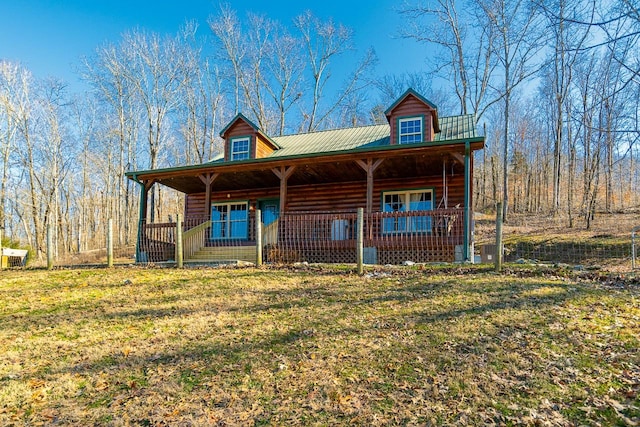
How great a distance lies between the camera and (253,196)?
55.9 ft

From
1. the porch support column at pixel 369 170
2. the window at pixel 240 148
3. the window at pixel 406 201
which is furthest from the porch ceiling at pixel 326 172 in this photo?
the window at pixel 240 148

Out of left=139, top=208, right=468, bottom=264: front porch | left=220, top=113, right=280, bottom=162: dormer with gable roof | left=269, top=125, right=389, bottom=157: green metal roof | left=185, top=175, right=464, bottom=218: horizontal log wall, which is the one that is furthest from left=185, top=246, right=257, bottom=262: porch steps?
left=220, top=113, right=280, bottom=162: dormer with gable roof

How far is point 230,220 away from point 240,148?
10.9 feet

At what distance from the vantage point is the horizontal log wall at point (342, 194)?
1441 centimetres

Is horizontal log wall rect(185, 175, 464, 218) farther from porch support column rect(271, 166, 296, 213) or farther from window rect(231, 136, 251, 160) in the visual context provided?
porch support column rect(271, 166, 296, 213)

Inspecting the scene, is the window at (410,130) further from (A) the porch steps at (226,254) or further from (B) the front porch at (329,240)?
(A) the porch steps at (226,254)

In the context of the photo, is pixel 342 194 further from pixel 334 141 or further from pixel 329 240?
pixel 329 240

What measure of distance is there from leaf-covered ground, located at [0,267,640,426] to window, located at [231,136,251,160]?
32.6 ft

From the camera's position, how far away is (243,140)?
16.7 meters

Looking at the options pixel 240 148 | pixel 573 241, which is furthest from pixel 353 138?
pixel 573 241

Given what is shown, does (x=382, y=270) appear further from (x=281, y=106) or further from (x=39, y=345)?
(x=281, y=106)

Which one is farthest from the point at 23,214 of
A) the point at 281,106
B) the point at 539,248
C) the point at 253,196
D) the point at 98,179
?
the point at 539,248

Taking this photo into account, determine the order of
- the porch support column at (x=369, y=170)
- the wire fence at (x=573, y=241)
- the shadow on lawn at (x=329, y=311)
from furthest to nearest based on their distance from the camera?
the wire fence at (x=573, y=241) → the porch support column at (x=369, y=170) → the shadow on lawn at (x=329, y=311)

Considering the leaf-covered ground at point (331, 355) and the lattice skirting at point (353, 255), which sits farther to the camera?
the lattice skirting at point (353, 255)
